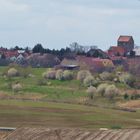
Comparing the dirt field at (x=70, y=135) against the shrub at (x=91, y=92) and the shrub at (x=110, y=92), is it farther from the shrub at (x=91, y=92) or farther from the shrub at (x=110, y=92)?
the shrub at (x=91, y=92)

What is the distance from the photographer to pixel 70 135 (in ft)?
53.2

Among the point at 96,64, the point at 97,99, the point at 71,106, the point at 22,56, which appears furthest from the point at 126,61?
the point at 71,106

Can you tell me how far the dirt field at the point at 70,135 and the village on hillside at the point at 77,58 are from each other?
122999mm

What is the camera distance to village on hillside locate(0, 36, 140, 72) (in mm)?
146625

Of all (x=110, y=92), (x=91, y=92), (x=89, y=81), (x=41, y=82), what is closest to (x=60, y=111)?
(x=110, y=92)

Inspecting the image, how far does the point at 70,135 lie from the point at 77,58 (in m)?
139

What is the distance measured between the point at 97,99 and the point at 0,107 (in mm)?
26160

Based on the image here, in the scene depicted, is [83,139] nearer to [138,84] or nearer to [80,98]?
[80,98]

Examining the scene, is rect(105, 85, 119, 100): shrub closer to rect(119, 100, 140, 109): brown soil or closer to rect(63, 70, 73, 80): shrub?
rect(119, 100, 140, 109): brown soil

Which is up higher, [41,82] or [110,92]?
[41,82]

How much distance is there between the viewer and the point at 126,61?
158 meters

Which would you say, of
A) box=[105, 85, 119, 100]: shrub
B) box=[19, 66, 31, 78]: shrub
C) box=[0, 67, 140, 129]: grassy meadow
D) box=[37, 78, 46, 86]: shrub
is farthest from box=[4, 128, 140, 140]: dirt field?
box=[19, 66, 31, 78]: shrub

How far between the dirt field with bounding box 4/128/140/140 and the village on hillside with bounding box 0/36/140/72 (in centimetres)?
12300

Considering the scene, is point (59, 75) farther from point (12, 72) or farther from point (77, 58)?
point (77, 58)
